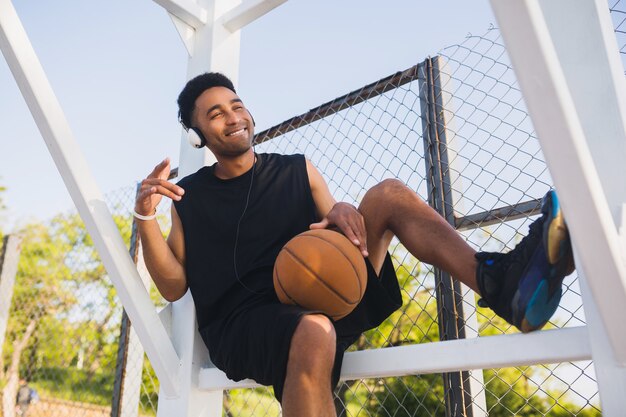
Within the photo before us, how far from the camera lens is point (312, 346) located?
1.56 metres

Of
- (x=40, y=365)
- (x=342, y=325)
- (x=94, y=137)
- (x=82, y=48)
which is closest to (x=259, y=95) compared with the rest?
(x=94, y=137)

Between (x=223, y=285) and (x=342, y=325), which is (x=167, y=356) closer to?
(x=223, y=285)

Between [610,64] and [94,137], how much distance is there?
5.52 metres

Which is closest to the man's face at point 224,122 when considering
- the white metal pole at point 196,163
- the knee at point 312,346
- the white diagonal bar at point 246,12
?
the white metal pole at point 196,163

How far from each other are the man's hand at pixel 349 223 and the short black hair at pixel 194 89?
91 centimetres

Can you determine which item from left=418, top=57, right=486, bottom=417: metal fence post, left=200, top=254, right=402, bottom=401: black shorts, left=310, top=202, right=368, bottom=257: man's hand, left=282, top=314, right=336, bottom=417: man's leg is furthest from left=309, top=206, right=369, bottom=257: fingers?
left=418, top=57, right=486, bottom=417: metal fence post

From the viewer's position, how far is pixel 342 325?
1905mm

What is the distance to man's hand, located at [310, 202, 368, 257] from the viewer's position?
1.75 meters

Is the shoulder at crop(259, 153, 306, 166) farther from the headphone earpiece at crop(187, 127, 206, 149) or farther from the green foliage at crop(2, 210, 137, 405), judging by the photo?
the green foliage at crop(2, 210, 137, 405)

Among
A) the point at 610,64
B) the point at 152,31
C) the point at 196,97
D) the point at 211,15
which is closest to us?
the point at 610,64

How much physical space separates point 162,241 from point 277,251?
404 millimetres

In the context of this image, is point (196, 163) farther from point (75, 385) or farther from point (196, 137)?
point (75, 385)

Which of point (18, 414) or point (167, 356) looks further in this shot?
point (18, 414)

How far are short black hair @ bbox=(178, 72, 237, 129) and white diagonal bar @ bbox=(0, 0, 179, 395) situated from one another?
1.64 feet
